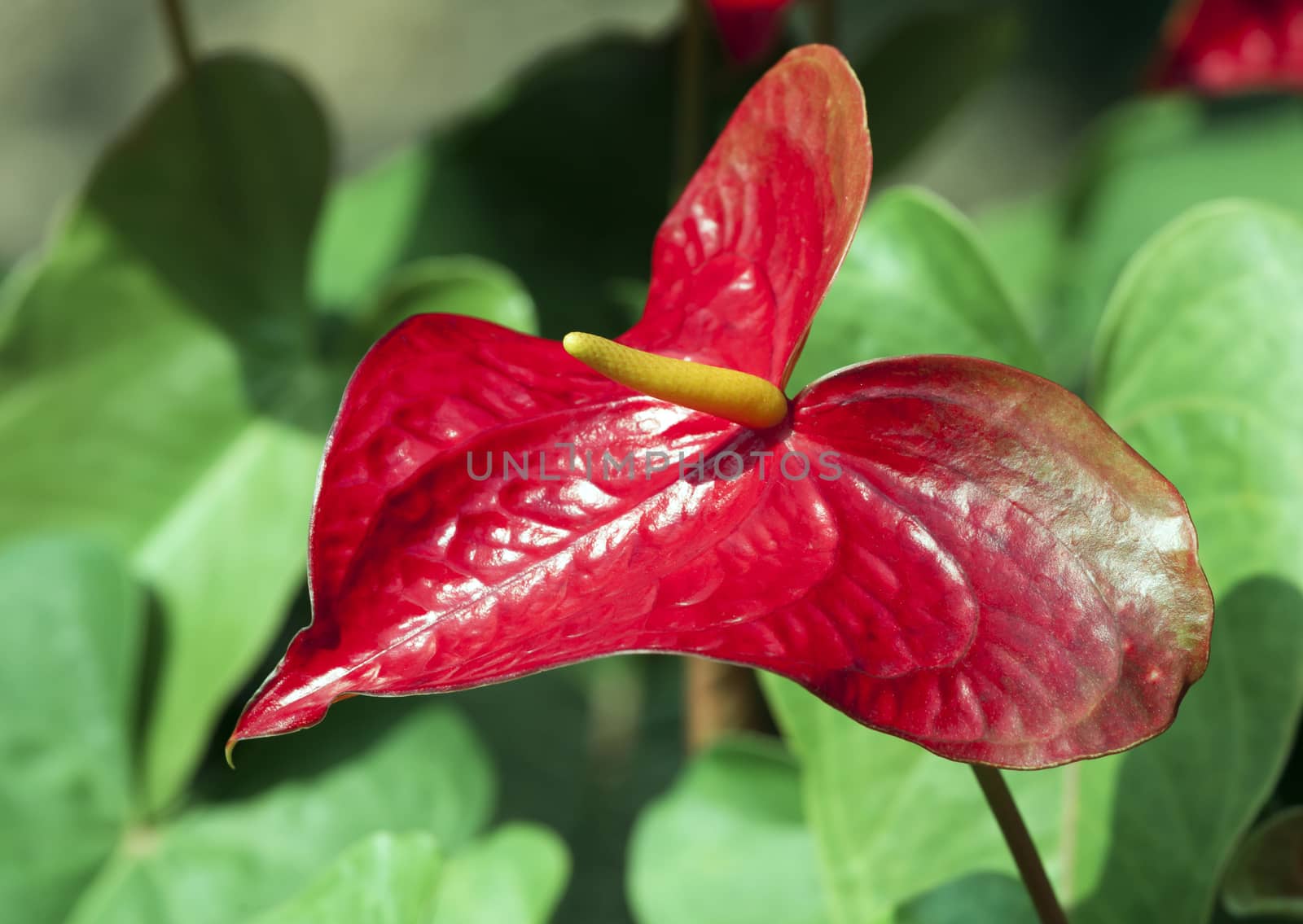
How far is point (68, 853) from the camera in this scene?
54cm

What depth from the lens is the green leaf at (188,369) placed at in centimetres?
63

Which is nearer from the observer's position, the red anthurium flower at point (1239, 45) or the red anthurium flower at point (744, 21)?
the red anthurium flower at point (744, 21)

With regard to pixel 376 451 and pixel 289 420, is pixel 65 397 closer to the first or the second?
pixel 289 420

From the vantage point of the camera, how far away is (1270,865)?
0.39 metres

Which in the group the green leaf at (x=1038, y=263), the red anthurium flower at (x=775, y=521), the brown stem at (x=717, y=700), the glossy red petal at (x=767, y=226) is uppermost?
the glossy red petal at (x=767, y=226)

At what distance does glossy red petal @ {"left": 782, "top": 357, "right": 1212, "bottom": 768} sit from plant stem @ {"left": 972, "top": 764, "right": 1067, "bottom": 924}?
4 cm

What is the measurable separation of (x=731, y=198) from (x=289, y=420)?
42cm

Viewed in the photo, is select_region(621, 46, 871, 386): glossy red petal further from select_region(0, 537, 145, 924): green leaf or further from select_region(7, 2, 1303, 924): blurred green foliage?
select_region(0, 537, 145, 924): green leaf

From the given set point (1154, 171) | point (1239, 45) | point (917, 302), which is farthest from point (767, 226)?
point (1239, 45)

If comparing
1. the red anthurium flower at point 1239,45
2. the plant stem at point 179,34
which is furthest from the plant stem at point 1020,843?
the red anthurium flower at point 1239,45

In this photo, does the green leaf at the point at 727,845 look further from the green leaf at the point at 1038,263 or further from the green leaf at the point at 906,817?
the green leaf at the point at 1038,263

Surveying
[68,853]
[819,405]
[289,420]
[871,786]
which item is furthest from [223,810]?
[819,405]

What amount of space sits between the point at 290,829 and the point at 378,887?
24cm

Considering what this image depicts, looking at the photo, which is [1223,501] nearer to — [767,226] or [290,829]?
[767,226]
